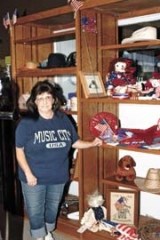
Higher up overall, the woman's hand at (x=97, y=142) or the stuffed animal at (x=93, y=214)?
the woman's hand at (x=97, y=142)

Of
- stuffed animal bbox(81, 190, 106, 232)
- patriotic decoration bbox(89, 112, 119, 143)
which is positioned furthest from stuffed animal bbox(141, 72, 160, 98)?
stuffed animal bbox(81, 190, 106, 232)

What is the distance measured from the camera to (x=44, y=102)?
220 cm

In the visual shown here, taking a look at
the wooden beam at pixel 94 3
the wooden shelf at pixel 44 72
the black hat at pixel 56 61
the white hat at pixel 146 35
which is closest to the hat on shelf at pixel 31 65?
the wooden shelf at pixel 44 72

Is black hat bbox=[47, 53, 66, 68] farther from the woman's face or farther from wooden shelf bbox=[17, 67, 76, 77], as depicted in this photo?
the woman's face

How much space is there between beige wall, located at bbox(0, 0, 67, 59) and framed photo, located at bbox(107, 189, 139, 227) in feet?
5.40

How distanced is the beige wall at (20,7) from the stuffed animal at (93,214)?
1645 millimetres

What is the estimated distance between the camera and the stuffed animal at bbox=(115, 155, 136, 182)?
2433 millimetres

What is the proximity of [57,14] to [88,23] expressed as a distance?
0.91 feet

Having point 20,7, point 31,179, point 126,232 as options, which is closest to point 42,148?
point 31,179

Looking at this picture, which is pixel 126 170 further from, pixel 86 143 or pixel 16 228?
pixel 16 228

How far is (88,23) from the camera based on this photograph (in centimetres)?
232

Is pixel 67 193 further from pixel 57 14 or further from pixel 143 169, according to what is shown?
pixel 57 14

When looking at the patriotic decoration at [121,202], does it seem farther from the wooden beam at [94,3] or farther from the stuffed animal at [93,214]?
the wooden beam at [94,3]

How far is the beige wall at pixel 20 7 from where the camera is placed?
290 centimetres
